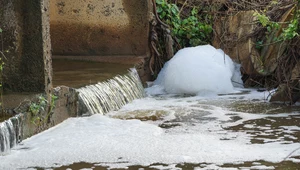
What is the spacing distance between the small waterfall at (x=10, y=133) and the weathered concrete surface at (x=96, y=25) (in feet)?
16.4

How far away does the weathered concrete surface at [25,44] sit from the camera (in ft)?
23.3

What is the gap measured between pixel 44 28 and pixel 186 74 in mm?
3827

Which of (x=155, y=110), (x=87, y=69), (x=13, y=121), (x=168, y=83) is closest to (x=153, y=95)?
(x=168, y=83)

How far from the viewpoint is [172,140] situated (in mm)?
6488

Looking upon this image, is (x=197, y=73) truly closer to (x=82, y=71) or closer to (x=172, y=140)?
(x=82, y=71)

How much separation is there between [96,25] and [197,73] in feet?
6.50

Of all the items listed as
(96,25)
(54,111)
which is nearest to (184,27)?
(96,25)

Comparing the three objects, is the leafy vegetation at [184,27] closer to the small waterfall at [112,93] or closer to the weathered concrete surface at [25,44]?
the small waterfall at [112,93]

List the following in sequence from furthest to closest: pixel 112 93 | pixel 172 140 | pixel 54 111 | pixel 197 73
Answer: pixel 197 73, pixel 112 93, pixel 54 111, pixel 172 140

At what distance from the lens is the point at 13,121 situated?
6297 mm

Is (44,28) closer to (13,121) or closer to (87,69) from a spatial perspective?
(13,121)

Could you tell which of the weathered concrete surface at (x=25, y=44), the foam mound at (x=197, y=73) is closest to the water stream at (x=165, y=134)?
the foam mound at (x=197, y=73)

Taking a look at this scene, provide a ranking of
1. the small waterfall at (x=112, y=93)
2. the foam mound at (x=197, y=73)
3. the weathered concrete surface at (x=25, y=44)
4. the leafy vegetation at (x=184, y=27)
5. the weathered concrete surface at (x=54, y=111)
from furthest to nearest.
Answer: the leafy vegetation at (x=184, y=27) → the foam mound at (x=197, y=73) → the small waterfall at (x=112, y=93) → the weathered concrete surface at (x=25, y=44) → the weathered concrete surface at (x=54, y=111)

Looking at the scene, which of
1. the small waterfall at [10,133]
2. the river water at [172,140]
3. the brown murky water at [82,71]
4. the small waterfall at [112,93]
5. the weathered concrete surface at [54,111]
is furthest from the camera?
the brown murky water at [82,71]
